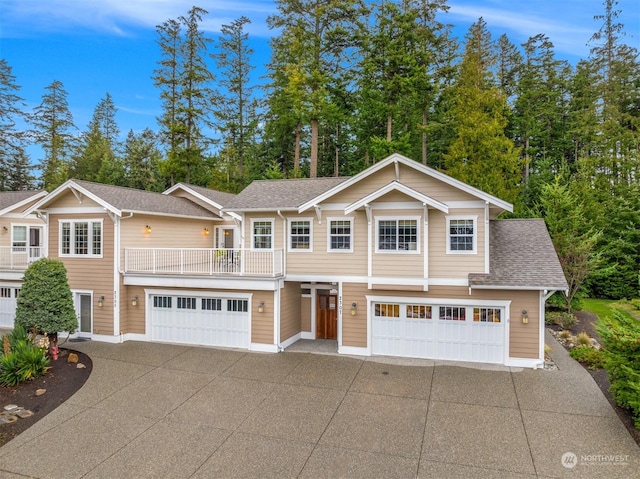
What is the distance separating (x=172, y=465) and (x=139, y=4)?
18.0m

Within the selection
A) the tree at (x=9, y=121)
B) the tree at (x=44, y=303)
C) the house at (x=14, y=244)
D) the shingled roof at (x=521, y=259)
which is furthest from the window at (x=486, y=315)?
the tree at (x=9, y=121)

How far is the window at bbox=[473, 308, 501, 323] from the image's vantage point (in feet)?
36.1

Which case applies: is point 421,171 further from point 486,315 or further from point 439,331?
point 439,331

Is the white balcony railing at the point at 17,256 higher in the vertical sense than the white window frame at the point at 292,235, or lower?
lower

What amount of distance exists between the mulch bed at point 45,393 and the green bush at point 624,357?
39.5 ft

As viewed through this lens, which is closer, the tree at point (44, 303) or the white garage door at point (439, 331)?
the white garage door at point (439, 331)

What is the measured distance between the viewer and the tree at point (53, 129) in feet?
122

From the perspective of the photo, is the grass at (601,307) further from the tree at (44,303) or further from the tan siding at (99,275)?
the tree at (44,303)

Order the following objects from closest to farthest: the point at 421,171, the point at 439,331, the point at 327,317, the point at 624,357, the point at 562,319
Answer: the point at 624,357, the point at 439,331, the point at 421,171, the point at 327,317, the point at 562,319

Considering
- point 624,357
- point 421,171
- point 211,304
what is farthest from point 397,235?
point 211,304

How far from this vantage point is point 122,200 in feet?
45.6

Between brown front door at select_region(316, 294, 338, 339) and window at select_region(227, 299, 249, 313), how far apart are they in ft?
9.65

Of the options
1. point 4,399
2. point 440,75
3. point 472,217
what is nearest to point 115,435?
point 4,399

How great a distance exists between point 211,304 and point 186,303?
103 centimetres
